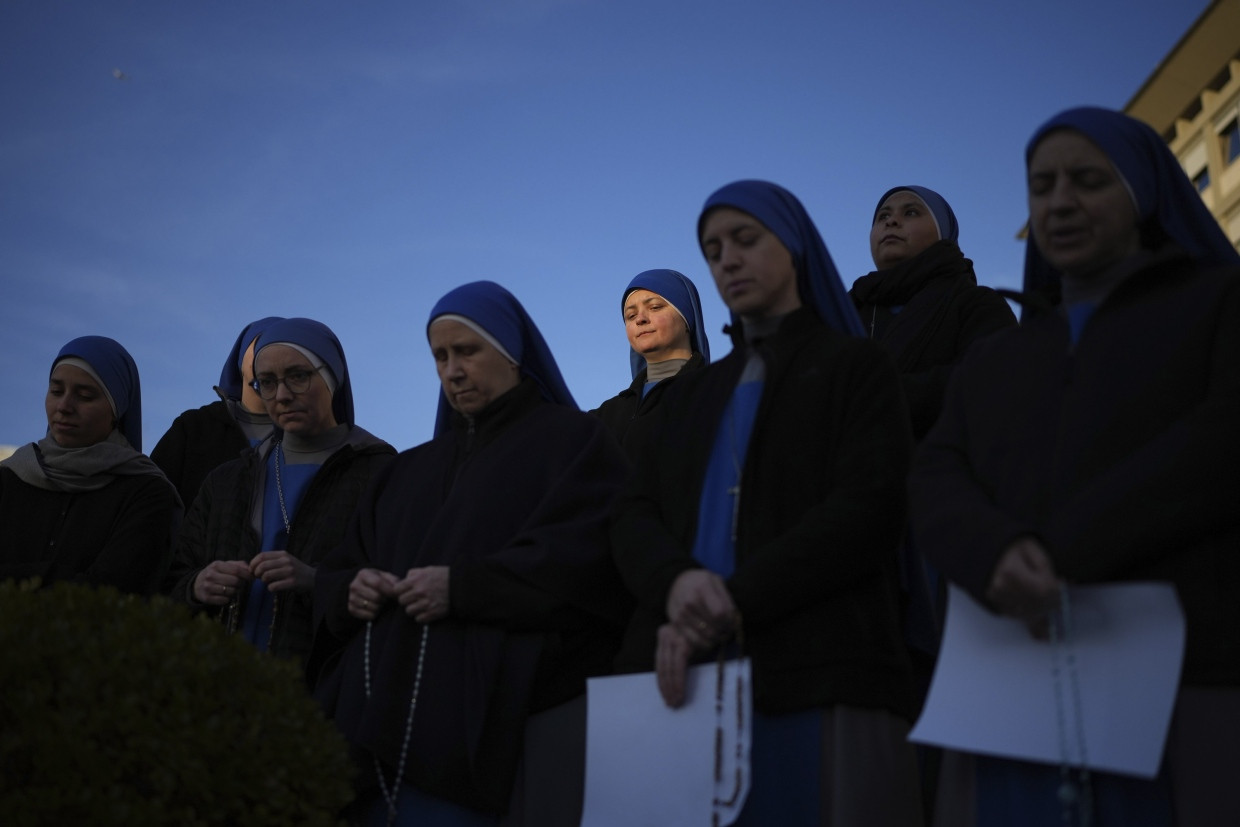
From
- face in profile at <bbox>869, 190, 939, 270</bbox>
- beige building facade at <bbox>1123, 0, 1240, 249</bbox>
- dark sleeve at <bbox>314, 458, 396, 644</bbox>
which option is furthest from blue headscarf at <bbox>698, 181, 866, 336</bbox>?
beige building facade at <bbox>1123, 0, 1240, 249</bbox>

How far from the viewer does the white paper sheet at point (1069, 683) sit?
2.39 meters

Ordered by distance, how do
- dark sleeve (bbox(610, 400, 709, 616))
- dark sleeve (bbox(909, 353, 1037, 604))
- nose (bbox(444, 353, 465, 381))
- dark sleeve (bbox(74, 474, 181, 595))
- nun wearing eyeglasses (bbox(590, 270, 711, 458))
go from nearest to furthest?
1. dark sleeve (bbox(909, 353, 1037, 604))
2. dark sleeve (bbox(610, 400, 709, 616))
3. nose (bbox(444, 353, 465, 381))
4. dark sleeve (bbox(74, 474, 181, 595))
5. nun wearing eyeglasses (bbox(590, 270, 711, 458))

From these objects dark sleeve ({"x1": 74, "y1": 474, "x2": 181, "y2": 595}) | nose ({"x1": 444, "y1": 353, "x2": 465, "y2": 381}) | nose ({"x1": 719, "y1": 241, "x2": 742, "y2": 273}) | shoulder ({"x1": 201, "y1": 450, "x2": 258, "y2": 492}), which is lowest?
dark sleeve ({"x1": 74, "y1": 474, "x2": 181, "y2": 595})

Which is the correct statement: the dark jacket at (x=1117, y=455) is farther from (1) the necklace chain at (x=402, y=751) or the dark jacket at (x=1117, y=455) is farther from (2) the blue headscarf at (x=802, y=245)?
(1) the necklace chain at (x=402, y=751)

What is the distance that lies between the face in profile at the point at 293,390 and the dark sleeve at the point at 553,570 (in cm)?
165

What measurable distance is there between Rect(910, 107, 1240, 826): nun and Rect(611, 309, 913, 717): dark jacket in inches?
8.6

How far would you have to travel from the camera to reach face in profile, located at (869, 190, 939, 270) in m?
5.52

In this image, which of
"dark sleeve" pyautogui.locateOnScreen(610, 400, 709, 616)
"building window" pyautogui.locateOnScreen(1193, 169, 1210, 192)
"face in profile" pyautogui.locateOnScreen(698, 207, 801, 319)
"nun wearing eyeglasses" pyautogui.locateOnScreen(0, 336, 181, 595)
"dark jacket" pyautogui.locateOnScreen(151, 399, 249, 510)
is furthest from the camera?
"building window" pyautogui.locateOnScreen(1193, 169, 1210, 192)

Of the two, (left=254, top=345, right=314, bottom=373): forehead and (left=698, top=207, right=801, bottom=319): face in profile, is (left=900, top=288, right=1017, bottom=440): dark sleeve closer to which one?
(left=698, top=207, right=801, bottom=319): face in profile

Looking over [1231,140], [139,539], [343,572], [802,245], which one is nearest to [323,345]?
[139,539]

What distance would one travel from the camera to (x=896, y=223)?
557 centimetres

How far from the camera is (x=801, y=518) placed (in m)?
3.19

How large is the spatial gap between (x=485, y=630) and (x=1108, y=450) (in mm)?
1959

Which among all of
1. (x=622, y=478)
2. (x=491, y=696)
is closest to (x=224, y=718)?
(x=491, y=696)
